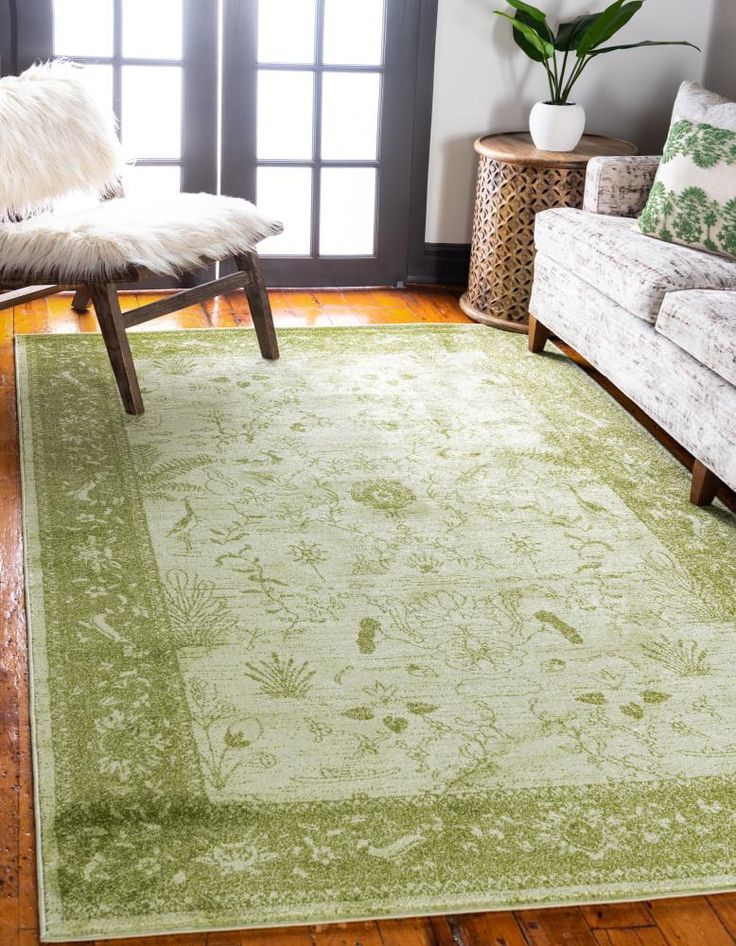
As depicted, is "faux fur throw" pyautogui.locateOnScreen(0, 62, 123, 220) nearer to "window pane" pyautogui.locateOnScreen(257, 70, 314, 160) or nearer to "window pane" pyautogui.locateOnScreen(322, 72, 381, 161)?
"window pane" pyautogui.locateOnScreen(257, 70, 314, 160)

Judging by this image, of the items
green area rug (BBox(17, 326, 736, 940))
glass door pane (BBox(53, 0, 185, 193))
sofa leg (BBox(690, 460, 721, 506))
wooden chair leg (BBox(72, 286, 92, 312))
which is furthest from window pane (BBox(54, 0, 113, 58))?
sofa leg (BBox(690, 460, 721, 506))

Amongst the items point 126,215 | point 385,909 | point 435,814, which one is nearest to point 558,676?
point 435,814

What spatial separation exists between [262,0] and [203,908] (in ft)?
10.3

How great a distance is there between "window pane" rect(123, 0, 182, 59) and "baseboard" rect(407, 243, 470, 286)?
1.11 m

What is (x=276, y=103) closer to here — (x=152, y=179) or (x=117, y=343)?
(x=152, y=179)

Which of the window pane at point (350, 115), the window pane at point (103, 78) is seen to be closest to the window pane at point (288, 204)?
the window pane at point (350, 115)

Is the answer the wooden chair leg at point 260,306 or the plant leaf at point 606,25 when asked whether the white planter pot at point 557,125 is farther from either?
the wooden chair leg at point 260,306

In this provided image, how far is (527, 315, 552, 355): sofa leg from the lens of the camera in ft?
11.8

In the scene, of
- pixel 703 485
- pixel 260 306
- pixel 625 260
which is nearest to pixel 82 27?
pixel 260 306

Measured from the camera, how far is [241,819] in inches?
64.9

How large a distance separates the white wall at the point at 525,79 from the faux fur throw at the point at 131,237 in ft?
3.67

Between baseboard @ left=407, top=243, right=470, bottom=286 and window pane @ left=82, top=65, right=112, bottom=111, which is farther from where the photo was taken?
baseboard @ left=407, top=243, right=470, bottom=286

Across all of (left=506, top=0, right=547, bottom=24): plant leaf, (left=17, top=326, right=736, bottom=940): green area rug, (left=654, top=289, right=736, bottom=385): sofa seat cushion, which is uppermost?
(left=506, top=0, right=547, bottom=24): plant leaf

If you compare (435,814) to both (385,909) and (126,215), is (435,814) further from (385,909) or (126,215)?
(126,215)
